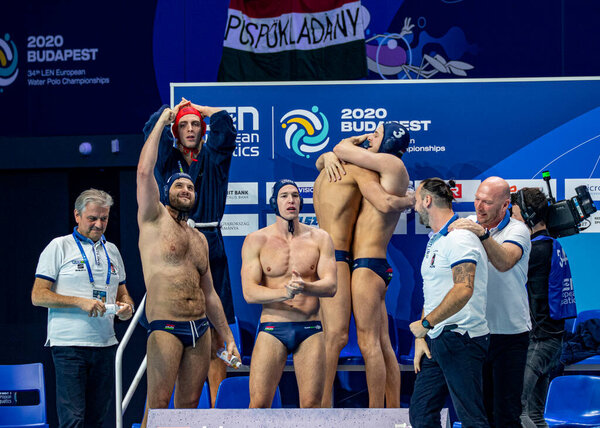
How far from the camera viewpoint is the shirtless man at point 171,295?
15.4 feet

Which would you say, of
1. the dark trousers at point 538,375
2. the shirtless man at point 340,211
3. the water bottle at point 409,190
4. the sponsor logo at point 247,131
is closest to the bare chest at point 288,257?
the shirtless man at point 340,211

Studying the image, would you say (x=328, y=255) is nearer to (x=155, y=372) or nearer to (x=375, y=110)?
(x=155, y=372)

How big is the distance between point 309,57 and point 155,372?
10.9ft

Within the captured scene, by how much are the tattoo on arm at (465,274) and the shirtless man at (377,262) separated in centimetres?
180

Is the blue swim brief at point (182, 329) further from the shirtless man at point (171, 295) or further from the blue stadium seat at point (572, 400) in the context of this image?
the blue stadium seat at point (572, 400)

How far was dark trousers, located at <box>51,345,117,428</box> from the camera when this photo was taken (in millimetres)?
4707

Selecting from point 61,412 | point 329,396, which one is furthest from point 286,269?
point 61,412

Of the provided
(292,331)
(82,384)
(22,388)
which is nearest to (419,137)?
(292,331)

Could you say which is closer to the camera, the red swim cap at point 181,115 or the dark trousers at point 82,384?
the dark trousers at point 82,384

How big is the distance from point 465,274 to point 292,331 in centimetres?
130

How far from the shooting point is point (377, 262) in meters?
5.82

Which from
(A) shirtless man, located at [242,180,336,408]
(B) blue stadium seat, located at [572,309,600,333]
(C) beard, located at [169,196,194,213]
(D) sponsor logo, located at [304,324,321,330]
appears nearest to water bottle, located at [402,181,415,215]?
(A) shirtless man, located at [242,180,336,408]

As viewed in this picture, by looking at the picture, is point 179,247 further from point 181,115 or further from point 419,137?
point 419,137

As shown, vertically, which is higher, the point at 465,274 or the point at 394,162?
the point at 394,162
